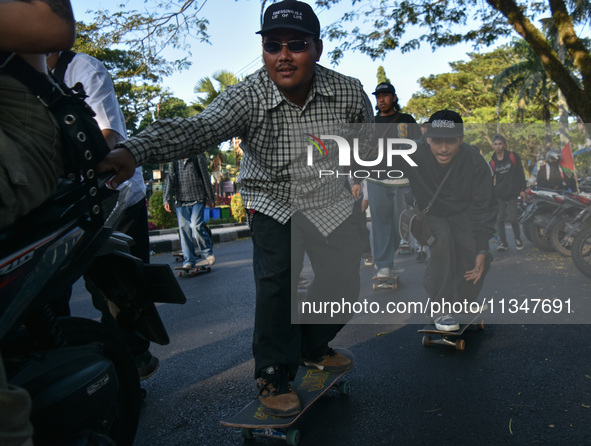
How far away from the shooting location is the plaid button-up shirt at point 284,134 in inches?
104

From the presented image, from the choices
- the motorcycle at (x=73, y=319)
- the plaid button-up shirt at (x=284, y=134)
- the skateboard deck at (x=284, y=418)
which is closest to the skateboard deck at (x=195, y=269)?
the skateboard deck at (x=284, y=418)

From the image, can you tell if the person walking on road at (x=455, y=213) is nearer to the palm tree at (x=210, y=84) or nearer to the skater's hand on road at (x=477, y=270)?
the skater's hand on road at (x=477, y=270)

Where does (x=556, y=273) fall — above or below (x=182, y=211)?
below

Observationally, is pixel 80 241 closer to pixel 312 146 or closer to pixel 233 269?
pixel 312 146

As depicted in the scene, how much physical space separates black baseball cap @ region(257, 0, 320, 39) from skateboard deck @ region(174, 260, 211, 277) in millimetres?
5585

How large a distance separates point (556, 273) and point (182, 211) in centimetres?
507

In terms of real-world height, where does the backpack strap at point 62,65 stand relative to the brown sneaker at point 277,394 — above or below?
above

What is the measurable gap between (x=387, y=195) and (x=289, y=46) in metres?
4.27

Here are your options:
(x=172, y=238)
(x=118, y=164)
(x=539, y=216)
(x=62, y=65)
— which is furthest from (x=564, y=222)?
(x=172, y=238)

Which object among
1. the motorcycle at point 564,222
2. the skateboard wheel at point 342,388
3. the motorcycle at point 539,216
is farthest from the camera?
the motorcycle at point 539,216

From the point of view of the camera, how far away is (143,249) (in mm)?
3326

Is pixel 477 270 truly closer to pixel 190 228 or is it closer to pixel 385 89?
pixel 385 89

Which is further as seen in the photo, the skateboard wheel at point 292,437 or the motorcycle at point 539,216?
the motorcycle at point 539,216

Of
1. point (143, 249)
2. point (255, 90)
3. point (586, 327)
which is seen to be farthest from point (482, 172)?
point (143, 249)
